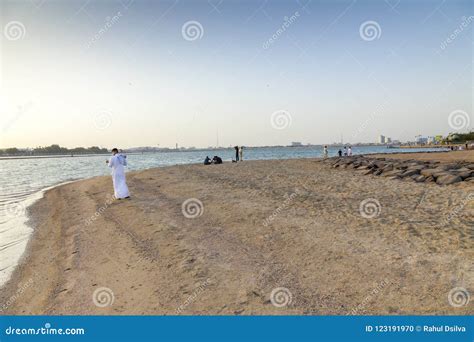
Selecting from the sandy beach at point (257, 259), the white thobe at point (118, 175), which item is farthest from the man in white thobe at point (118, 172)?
the sandy beach at point (257, 259)

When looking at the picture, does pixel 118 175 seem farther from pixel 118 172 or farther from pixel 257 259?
pixel 257 259

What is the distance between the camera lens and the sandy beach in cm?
451

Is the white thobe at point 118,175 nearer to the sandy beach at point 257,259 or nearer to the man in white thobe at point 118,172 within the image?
the man in white thobe at point 118,172

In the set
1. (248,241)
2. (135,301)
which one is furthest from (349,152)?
(135,301)

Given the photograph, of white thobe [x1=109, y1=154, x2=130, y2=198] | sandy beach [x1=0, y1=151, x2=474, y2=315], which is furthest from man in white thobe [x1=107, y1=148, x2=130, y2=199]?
sandy beach [x1=0, y1=151, x2=474, y2=315]

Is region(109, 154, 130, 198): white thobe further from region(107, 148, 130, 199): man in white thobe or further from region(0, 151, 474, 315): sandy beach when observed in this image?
region(0, 151, 474, 315): sandy beach

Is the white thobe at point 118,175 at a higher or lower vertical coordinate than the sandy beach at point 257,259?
higher

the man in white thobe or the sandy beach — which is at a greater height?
the man in white thobe

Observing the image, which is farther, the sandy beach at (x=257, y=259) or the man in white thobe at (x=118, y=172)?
the man in white thobe at (x=118, y=172)

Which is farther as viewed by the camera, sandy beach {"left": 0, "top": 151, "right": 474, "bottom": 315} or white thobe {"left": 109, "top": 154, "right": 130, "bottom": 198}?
white thobe {"left": 109, "top": 154, "right": 130, "bottom": 198}

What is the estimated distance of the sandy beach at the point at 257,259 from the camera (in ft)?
14.8

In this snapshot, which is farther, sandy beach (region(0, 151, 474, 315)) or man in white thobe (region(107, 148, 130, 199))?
man in white thobe (region(107, 148, 130, 199))

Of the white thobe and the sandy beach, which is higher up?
the white thobe

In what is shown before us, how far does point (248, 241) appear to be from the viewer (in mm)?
7152
